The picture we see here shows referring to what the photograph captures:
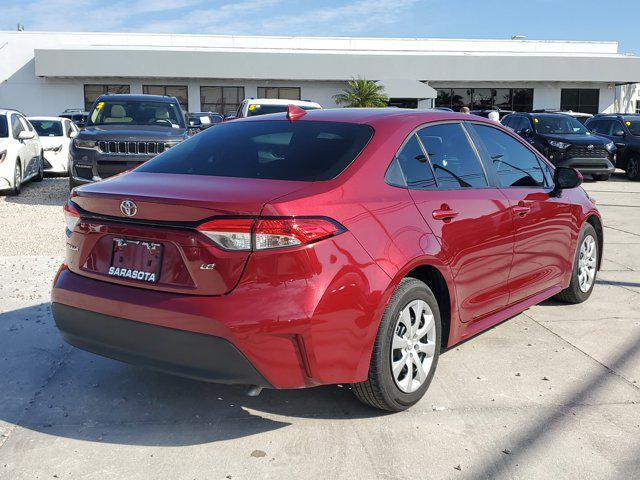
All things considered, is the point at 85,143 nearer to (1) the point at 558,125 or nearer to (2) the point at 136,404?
(2) the point at 136,404

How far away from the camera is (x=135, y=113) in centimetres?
1260

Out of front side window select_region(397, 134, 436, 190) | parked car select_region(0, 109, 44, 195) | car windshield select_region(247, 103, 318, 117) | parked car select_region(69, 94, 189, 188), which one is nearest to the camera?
front side window select_region(397, 134, 436, 190)

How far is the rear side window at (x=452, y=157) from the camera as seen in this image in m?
4.31

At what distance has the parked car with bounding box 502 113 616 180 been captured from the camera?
17.2 meters

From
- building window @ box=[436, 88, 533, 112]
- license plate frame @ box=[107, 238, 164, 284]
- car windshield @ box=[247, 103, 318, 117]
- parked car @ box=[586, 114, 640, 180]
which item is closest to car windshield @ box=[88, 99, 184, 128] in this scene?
car windshield @ box=[247, 103, 318, 117]

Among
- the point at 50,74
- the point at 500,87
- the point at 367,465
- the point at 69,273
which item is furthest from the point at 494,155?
the point at 500,87

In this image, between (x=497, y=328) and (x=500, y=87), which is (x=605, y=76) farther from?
(x=497, y=328)

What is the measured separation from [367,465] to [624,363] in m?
2.36

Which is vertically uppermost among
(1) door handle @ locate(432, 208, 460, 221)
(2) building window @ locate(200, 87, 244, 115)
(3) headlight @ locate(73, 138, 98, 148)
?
(2) building window @ locate(200, 87, 244, 115)

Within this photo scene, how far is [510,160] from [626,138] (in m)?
15.5

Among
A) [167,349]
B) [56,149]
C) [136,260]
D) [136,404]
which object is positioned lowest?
[136,404]

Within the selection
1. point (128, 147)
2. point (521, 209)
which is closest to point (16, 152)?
point (128, 147)

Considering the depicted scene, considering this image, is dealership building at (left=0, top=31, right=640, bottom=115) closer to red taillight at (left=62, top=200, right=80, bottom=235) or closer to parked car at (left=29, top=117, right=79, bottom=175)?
parked car at (left=29, top=117, right=79, bottom=175)

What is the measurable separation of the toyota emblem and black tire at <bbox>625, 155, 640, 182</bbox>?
1781cm
